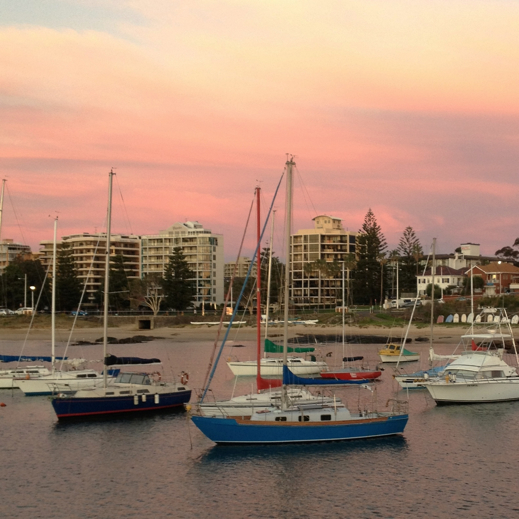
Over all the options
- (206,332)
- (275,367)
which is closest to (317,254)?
(206,332)

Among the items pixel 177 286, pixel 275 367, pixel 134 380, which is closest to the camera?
pixel 134 380

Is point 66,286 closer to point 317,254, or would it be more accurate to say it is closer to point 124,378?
point 317,254

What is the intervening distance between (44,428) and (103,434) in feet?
14.3

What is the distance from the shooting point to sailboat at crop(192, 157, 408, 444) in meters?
34.8

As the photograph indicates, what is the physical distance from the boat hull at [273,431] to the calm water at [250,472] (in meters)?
0.48

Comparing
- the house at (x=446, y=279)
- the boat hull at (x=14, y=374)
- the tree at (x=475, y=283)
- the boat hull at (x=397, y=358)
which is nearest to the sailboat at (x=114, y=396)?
the boat hull at (x=14, y=374)

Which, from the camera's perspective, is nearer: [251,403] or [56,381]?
[251,403]

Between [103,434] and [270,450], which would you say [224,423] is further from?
[103,434]

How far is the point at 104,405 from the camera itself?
142ft

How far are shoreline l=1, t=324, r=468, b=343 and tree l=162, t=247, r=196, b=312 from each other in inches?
583

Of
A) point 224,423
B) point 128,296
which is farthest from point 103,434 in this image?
point 128,296

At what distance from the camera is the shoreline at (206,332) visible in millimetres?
110125

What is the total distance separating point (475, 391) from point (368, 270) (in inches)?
4238

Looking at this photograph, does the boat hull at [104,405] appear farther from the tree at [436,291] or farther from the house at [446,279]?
the house at [446,279]
